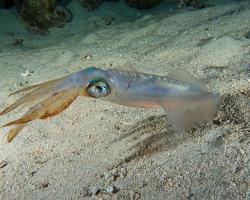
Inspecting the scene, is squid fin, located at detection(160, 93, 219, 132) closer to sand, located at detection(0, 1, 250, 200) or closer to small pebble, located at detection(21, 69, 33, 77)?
sand, located at detection(0, 1, 250, 200)

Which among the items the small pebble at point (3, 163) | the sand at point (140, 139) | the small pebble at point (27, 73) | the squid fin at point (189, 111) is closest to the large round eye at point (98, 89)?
the squid fin at point (189, 111)

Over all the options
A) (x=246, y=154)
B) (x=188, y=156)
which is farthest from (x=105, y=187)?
(x=246, y=154)

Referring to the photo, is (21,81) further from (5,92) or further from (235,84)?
(235,84)

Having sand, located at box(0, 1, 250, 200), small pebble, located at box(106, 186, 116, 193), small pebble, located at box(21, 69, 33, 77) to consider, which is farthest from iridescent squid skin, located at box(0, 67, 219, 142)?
small pebble, located at box(21, 69, 33, 77)

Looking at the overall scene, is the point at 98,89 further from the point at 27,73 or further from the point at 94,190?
the point at 27,73

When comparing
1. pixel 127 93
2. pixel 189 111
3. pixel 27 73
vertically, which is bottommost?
pixel 27 73

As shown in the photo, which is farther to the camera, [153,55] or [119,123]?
[153,55]

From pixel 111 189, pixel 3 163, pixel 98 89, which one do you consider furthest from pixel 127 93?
pixel 3 163
